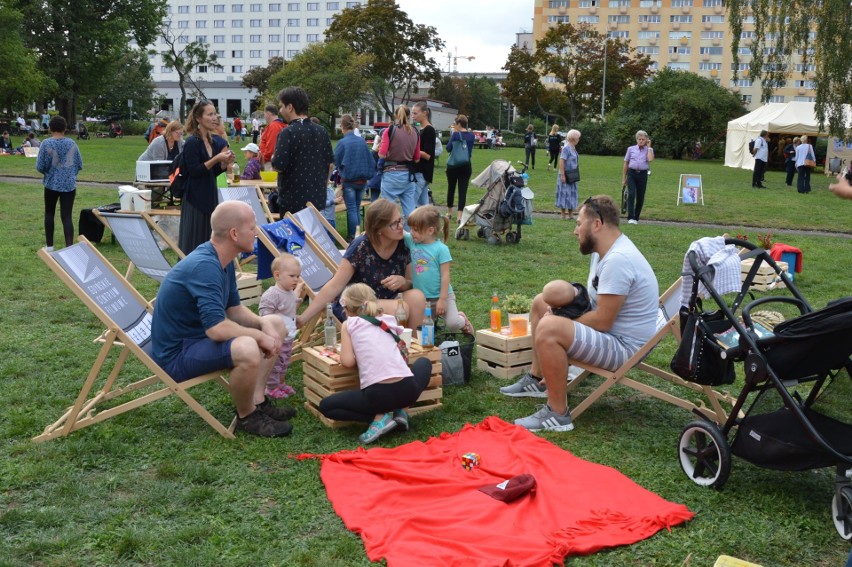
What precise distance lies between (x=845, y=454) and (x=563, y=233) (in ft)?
31.0

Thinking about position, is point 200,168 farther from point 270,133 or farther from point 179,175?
point 270,133

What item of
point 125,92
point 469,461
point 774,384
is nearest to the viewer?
Answer: point 774,384

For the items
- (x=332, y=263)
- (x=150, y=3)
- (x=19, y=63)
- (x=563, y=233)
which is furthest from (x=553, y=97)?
(x=332, y=263)

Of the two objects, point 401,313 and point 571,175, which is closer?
point 401,313

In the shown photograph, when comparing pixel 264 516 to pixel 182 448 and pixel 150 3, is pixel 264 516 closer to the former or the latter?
pixel 182 448

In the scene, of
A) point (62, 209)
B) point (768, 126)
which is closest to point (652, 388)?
point (62, 209)

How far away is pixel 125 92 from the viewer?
67.1 m

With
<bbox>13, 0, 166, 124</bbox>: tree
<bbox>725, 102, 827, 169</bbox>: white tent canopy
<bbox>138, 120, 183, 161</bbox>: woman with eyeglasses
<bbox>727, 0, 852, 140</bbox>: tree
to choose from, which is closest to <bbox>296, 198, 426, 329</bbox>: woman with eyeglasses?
<bbox>138, 120, 183, 161</bbox>: woman with eyeglasses

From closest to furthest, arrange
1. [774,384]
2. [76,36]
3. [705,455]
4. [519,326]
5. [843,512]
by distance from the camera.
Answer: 1. [843,512]
2. [774,384]
3. [705,455]
4. [519,326]
5. [76,36]

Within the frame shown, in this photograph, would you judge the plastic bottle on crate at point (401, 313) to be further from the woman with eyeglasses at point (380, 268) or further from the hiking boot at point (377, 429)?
the hiking boot at point (377, 429)

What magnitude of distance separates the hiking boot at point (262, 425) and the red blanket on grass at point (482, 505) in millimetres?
452

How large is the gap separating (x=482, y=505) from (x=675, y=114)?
44.7 metres

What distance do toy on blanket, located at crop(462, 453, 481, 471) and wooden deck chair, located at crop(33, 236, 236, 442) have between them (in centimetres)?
141

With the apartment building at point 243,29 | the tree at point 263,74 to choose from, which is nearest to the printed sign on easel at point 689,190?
the tree at point 263,74
